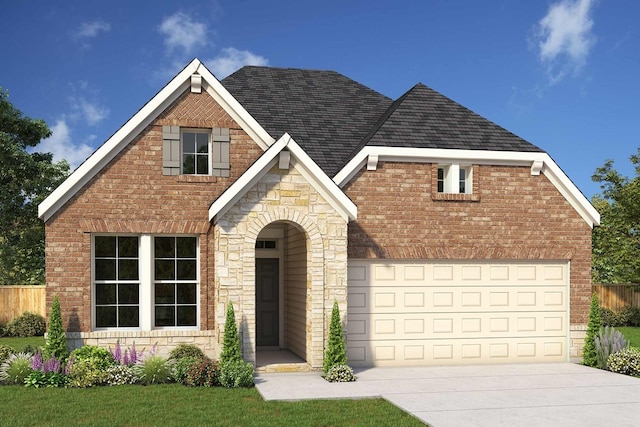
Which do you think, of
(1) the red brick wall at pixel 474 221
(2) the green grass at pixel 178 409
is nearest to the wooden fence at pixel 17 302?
(2) the green grass at pixel 178 409

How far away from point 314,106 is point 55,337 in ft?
32.1

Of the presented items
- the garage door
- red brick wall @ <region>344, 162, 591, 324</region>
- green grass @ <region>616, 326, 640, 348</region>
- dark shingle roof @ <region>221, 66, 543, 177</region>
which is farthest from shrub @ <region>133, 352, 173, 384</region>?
green grass @ <region>616, 326, 640, 348</region>

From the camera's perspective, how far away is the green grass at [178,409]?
10164 millimetres

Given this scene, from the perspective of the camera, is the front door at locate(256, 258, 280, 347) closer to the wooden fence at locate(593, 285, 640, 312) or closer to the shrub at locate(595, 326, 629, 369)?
the shrub at locate(595, 326, 629, 369)

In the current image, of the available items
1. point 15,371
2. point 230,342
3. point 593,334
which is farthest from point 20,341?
point 593,334

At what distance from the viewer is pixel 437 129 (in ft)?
56.0

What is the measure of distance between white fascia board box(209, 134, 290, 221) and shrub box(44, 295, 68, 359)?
385 centimetres

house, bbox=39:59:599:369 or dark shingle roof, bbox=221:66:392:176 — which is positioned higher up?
dark shingle roof, bbox=221:66:392:176

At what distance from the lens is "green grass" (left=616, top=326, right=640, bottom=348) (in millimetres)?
21981

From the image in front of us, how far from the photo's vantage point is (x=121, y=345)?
14.4 m

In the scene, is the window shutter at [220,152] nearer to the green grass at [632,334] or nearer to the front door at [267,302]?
the front door at [267,302]

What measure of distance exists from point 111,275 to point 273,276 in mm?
4566

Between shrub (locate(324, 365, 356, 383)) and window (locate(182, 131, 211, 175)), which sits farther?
window (locate(182, 131, 211, 175))

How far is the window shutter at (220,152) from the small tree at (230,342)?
3539 millimetres
